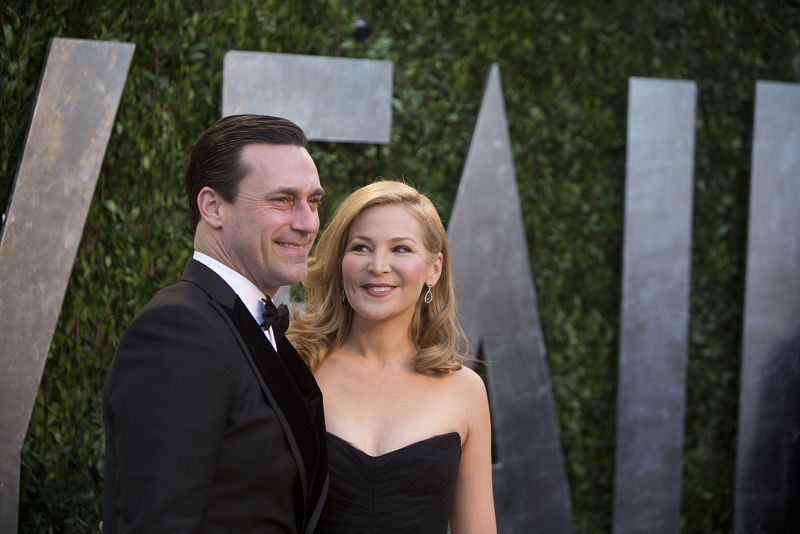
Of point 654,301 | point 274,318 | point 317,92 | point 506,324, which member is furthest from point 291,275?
point 654,301

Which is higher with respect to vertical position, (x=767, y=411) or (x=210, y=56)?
(x=210, y=56)

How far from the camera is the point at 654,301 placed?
4.72 metres

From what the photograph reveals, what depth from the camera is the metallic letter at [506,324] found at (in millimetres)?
4441

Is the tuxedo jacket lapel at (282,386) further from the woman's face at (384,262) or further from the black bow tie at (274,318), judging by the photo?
the woman's face at (384,262)

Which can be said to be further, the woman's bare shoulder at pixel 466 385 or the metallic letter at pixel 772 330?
the metallic letter at pixel 772 330

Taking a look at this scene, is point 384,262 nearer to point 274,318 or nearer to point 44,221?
point 274,318

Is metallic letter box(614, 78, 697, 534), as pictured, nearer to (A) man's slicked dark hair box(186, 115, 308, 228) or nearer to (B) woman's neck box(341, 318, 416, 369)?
(B) woman's neck box(341, 318, 416, 369)

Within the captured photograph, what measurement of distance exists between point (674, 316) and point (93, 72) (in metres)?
2.93

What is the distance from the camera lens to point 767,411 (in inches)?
193

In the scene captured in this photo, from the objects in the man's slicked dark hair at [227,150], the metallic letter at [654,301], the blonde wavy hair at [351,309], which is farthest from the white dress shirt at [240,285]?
the metallic letter at [654,301]

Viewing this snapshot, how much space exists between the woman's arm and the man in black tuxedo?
71 centimetres

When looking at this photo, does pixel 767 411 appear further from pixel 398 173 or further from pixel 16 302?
pixel 16 302

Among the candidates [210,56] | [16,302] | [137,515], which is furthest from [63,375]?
[137,515]

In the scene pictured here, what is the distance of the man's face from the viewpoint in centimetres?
208
